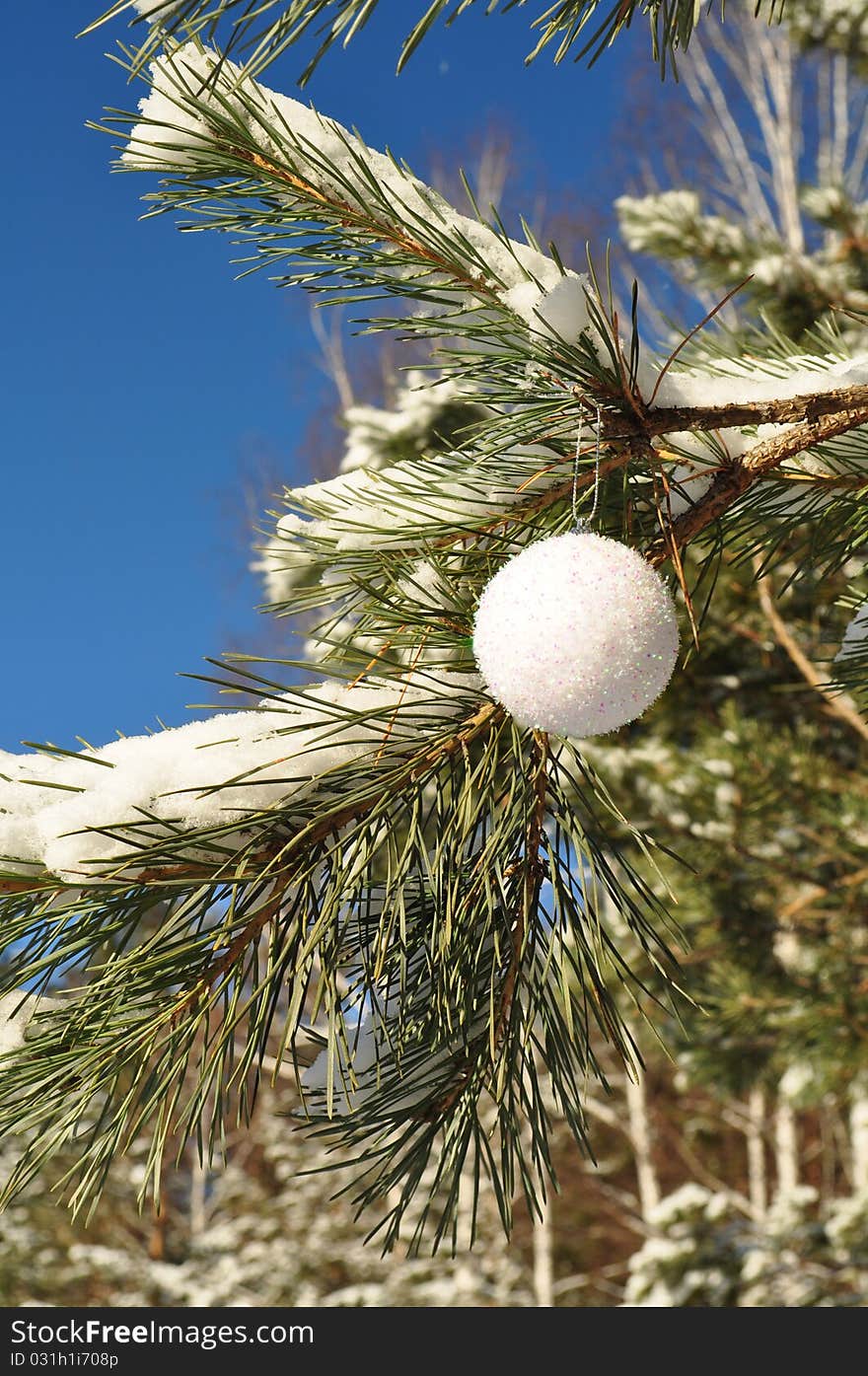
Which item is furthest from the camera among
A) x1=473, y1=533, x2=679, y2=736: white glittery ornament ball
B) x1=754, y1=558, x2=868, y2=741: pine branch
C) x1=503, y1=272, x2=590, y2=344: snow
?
x1=754, y1=558, x2=868, y2=741: pine branch

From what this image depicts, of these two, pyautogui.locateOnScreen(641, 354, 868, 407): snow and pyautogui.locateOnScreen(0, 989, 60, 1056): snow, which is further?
pyautogui.locateOnScreen(641, 354, 868, 407): snow

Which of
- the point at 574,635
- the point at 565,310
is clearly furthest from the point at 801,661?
the point at 574,635

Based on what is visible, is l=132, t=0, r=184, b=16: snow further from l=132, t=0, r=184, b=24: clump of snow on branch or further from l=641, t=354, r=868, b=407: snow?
l=641, t=354, r=868, b=407: snow

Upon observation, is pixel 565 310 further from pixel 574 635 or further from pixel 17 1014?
pixel 17 1014

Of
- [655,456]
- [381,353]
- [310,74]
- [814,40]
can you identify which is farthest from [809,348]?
[381,353]

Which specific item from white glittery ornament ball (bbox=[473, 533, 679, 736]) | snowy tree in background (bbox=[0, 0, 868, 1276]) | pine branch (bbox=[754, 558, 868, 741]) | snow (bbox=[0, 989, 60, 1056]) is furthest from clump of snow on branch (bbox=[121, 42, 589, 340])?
pine branch (bbox=[754, 558, 868, 741])

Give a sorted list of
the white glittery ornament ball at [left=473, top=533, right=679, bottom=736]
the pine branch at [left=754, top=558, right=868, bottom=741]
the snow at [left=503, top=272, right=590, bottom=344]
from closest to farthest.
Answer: the white glittery ornament ball at [left=473, top=533, right=679, bottom=736], the snow at [left=503, top=272, right=590, bottom=344], the pine branch at [left=754, top=558, right=868, bottom=741]

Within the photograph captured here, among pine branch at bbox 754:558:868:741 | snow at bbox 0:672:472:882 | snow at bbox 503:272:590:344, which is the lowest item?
snow at bbox 0:672:472:882

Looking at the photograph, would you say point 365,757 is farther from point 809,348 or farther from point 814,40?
point 814,40

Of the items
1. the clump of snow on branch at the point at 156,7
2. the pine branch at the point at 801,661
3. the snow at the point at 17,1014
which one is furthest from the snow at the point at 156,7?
the pine branch at the point at 801,661
